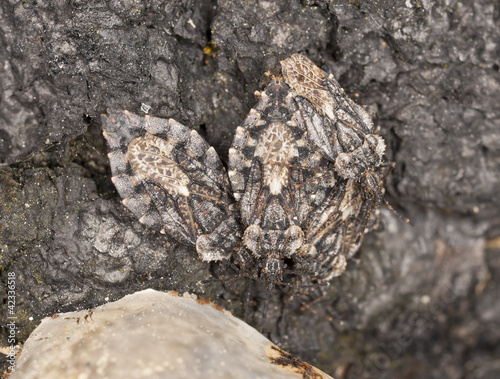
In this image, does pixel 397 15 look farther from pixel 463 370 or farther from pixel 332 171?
pixel 463 370

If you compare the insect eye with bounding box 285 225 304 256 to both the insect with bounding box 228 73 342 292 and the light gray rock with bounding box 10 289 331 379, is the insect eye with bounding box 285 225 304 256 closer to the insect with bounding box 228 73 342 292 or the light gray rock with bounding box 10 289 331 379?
the insect with bounding box 228 73 342 292

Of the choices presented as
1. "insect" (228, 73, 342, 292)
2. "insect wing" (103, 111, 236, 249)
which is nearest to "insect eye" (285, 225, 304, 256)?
"insect" (228, 73, 342, 292)

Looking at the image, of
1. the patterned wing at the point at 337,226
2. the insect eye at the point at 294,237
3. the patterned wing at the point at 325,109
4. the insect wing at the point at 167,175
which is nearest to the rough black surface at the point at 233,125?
the insect wing at the point at 167,175

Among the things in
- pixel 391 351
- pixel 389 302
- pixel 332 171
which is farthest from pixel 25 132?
pixel 391 351

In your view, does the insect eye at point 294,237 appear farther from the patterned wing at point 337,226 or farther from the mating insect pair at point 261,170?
the patterned wing at point 337,226

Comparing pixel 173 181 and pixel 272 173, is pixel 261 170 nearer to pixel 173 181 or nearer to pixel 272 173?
pixel 272 173

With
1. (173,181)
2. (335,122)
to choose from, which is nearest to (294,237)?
(335,122)

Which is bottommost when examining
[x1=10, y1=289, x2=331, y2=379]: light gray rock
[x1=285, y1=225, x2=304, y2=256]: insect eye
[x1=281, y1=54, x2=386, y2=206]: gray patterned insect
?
[x1=10, y1=289, x2=331, y2=379]: light gray rock
